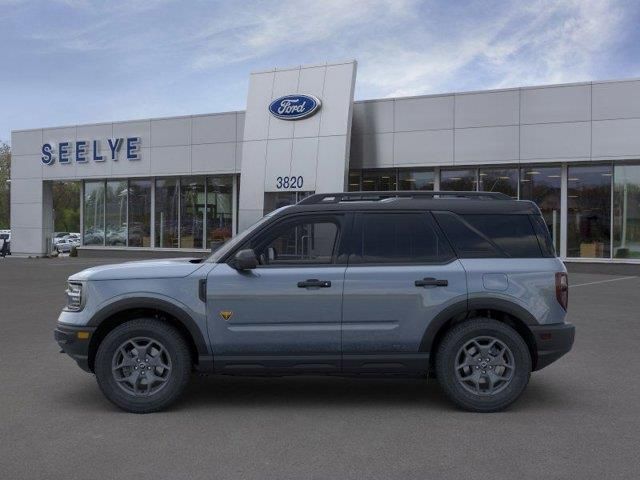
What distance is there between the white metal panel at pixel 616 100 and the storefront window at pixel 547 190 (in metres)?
2.38

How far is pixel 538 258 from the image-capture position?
604 cm

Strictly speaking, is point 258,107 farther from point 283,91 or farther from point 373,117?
point 373,117

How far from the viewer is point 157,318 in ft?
20.0

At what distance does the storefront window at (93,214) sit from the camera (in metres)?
31.2

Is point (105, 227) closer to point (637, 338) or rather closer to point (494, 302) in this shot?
point (637, 338)

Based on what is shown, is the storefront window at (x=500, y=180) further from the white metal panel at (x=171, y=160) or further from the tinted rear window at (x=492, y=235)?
the tinted rear window at (x=492, y=235)

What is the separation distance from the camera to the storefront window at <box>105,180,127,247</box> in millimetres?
30406

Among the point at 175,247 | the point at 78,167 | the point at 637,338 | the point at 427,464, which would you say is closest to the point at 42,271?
the point at 175,247

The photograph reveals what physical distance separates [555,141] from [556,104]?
3.64 ft

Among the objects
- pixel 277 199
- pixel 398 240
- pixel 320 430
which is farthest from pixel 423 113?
pixel 320 430

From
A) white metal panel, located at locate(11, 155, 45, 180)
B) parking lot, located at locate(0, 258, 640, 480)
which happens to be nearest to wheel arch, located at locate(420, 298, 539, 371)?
parking lot, located at locate(0, 258, 640, 480)

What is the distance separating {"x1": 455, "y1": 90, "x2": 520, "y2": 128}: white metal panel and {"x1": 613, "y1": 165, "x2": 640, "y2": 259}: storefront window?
3673 mm

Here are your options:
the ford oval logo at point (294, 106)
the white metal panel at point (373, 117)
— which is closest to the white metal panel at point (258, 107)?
the ford oval logo at point (294, 106)

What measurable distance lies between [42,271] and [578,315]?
57.4ft
